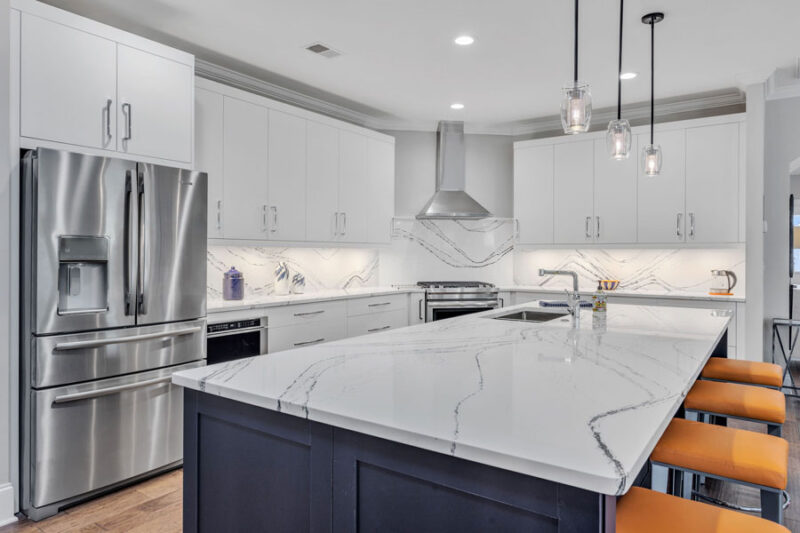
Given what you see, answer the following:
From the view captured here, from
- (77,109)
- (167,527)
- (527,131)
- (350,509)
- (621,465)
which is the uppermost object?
(527,131)

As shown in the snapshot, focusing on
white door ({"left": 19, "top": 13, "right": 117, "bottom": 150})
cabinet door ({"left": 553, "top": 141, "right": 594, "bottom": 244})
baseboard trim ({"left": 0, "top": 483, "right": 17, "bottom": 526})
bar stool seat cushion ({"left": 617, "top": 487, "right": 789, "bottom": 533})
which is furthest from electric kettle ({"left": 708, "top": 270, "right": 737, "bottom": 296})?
baseboard trim ({"left": 0, "top": 483, "right": 17, "bottom": 526})

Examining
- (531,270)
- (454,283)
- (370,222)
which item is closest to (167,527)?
(370,222)

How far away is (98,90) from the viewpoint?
8.90 ft

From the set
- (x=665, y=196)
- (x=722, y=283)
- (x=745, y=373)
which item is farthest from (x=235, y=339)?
(x=722, y=283)

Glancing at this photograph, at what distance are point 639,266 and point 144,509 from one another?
14.9 ft

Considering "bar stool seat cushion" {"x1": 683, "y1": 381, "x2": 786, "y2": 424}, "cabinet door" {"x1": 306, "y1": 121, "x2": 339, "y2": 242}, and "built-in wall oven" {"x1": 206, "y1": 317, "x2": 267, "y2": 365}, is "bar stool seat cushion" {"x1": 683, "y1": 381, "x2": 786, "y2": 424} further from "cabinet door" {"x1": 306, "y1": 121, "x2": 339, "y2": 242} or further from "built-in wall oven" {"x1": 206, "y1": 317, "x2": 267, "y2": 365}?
"cabinet door" {"x1": 306, "y1": 121, "x2": 339, "y2": 242}

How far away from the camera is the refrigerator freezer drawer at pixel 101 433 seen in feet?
7.95

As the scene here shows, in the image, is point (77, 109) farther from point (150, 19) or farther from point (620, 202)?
point (620, 202)

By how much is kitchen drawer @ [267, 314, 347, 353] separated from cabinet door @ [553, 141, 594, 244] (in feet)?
7.81

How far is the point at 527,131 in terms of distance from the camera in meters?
5.57

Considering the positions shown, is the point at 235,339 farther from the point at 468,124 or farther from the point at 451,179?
the point at 468,124

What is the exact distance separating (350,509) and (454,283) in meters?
4.35

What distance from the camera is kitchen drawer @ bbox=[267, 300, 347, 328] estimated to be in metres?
3.67

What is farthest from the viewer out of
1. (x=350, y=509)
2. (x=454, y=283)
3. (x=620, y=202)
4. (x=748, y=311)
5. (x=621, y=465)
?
(x=454, y=283)
